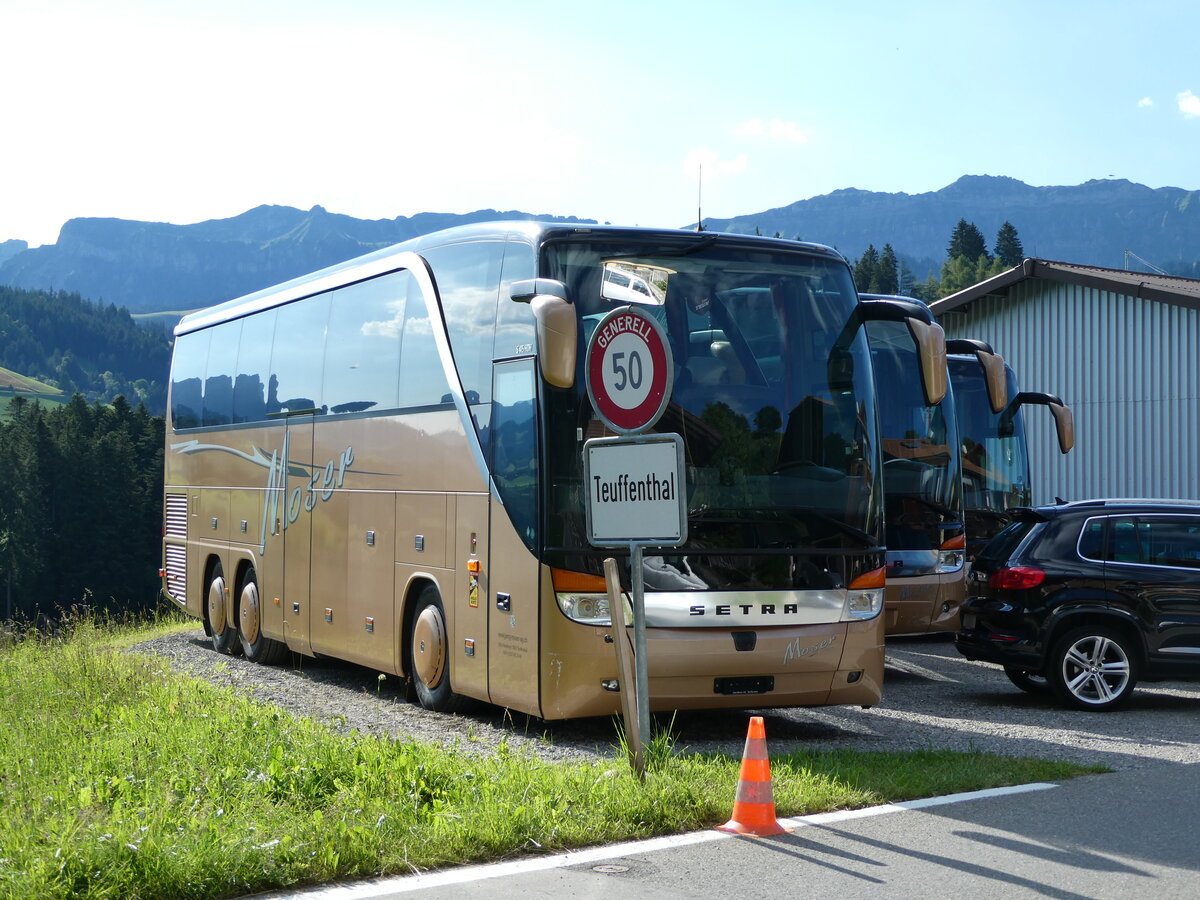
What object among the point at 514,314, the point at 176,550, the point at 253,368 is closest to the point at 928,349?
the point at 514,314

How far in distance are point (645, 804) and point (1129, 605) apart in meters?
6.47

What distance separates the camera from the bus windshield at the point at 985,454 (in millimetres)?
18594

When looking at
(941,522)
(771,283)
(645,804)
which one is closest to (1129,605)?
(941,522)

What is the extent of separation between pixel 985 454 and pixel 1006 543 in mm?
6094

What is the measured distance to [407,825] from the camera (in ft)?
22.7

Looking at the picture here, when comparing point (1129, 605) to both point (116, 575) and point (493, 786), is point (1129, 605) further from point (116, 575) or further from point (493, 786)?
point (116, 575)

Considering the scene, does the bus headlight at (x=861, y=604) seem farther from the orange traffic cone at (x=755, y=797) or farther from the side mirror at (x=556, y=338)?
the orange traffic cone at (x=755, y=797)

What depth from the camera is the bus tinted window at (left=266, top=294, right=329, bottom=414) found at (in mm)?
14500

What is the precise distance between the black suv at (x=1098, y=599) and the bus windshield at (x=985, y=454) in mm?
5686

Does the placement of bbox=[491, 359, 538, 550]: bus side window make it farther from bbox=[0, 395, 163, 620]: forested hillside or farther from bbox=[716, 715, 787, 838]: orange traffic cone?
bbox=[0, 395, 163, 620]: forested hillside

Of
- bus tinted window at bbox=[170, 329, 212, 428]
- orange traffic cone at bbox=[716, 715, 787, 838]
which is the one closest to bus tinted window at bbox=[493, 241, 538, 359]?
orange traffic cone at bbox=[716, 715, 787, 838]

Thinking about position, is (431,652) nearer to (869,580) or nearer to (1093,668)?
(869,580)

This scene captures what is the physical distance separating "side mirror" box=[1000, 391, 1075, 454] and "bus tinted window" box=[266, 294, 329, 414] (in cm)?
776

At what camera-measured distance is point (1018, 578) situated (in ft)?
41.5
